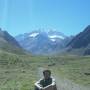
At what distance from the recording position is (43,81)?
591 inches

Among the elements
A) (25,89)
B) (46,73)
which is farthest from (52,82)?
(25,89)

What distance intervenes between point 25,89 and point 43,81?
29664mm

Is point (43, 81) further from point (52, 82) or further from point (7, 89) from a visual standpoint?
point (7, 89)

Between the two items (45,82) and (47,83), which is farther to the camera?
(45,82)

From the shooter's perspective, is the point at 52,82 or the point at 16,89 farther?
the point at 16,89

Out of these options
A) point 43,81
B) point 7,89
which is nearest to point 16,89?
point 7,89

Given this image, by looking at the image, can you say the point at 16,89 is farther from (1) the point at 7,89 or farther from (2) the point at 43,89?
(2) the point at 43,89

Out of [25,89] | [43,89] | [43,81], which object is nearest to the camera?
[43,89]

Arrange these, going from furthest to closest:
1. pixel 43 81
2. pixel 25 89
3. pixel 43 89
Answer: pixel 25 89 < pixel 43 81 < pixel 43 89

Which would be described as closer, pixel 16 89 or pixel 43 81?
pixel 43 81

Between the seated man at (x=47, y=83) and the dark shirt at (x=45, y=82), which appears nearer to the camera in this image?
the seated man at (x=47, y=83)

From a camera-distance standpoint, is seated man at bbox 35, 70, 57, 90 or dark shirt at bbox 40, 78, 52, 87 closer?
seated man at bbox 35, 70, 57, 90

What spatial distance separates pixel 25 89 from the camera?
44.2 metres

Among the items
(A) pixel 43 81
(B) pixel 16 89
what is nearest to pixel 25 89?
(B) pixel 16 89
